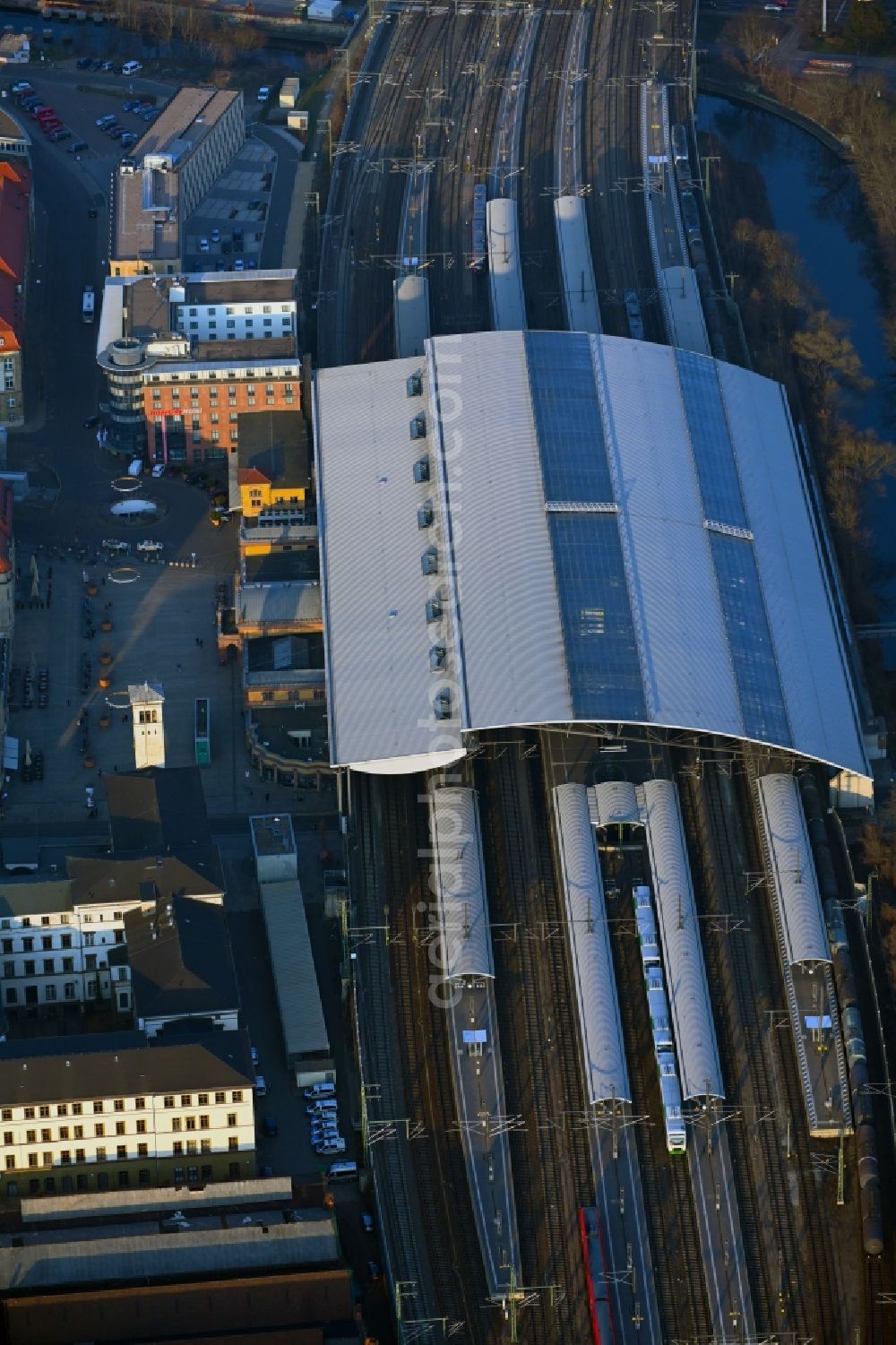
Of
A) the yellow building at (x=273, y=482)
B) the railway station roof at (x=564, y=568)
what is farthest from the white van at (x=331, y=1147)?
the yellow building at (x=273, y=482)

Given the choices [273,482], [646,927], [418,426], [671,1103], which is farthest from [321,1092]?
[418,426]

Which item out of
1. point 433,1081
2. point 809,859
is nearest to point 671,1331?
point 433,1081

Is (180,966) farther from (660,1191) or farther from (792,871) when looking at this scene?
(792,871)

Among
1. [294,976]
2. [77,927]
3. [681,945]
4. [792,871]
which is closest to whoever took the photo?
[77,927]

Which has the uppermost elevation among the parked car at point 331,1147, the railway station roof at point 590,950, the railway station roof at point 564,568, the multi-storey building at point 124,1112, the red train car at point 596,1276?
the railway station roof at point 564,568

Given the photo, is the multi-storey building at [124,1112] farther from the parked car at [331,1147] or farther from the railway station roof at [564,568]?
the railway station roof at [564,568]

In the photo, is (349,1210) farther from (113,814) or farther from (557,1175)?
(113,814)

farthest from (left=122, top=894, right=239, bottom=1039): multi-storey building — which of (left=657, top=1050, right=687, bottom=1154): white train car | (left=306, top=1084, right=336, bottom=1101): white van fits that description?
(left=657, top=1050, right=687, bottom=1154): white train car
